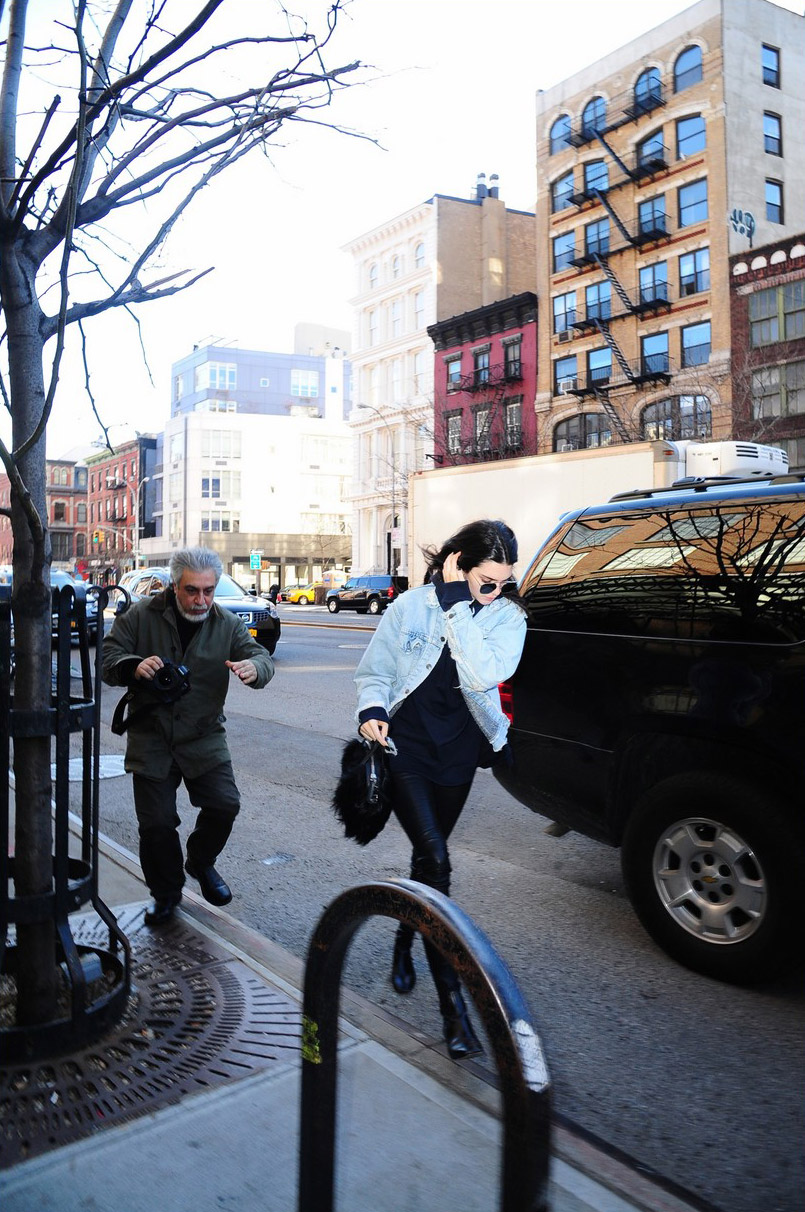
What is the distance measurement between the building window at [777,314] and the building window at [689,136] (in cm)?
655

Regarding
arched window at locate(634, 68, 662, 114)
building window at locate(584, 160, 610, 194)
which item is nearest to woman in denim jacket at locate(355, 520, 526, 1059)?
arched window at locate(634, 68, 662, 114)

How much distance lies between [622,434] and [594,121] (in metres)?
12.7

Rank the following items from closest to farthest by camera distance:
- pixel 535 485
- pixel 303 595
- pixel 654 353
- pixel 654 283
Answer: pixel 535 485
pixel 654 353
pixel 654 283
pixel 303 595

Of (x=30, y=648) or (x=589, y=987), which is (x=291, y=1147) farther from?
(x=30, y=648)

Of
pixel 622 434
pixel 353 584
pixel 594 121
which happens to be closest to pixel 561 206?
pixel 594 121

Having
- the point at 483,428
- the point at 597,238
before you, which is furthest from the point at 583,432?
the point at 597,238

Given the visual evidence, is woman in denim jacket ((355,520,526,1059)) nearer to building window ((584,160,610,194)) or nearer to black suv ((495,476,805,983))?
black suv ((495,476,805,983))

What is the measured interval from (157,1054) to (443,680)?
1.56 m

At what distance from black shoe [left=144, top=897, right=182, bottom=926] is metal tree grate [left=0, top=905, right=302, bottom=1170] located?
0.27 meters

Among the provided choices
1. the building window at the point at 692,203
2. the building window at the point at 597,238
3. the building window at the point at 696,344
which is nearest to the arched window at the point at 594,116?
the building window at the point at 597,238

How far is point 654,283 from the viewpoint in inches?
1307

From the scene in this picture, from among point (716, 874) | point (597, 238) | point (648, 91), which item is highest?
point (648, 91)

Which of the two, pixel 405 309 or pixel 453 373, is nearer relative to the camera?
pixel 453 373

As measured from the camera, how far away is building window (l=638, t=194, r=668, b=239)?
3303cm
